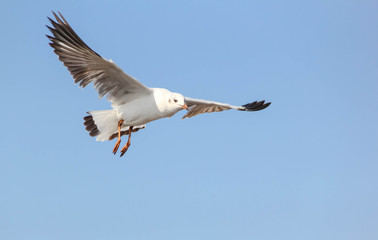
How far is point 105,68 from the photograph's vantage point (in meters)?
12.3

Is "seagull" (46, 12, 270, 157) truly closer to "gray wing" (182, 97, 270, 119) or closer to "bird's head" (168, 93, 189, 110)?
"bird's head" (168, 93, 189, 110)

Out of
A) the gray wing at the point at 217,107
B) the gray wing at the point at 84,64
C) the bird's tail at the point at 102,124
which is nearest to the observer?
the gray wing at the point at 84,64

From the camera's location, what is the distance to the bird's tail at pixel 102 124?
519 inches

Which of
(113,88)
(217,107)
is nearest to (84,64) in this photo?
(113,88)

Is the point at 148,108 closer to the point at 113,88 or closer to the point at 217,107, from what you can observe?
the point at 113,88

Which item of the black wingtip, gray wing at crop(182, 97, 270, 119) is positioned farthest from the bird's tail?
the black wingtip

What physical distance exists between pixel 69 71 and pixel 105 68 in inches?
30.1

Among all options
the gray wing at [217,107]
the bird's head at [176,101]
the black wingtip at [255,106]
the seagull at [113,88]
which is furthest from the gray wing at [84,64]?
the black wingtip at [255,106]

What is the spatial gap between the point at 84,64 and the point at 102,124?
5.23 feet

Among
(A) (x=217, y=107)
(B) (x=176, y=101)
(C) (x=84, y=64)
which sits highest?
(A) (x=217, y=107)

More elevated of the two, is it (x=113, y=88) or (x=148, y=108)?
(x=113, y=88)

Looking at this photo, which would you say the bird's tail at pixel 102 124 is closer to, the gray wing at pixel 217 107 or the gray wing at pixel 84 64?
the gray wing at pixel 84 64

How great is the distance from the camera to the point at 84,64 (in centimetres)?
1237

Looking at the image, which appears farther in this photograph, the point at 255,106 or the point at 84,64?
the point at 255,106
